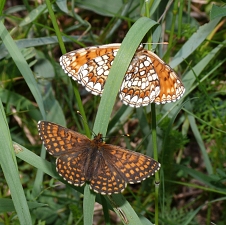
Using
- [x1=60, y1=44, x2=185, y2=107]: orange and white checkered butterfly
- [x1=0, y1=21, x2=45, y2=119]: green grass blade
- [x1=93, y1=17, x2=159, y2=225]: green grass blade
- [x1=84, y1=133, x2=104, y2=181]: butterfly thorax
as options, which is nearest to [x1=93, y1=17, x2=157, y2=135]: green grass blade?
[x1=93, y1=17, x2=159, y2=225]: green grass blade

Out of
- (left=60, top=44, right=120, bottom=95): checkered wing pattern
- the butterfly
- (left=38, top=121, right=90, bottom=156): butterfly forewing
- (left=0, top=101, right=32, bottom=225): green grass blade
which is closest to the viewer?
(left=0, top=101, right=32, bottom=225): green grass blade

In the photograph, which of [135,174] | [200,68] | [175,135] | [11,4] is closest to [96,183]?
[135,174]

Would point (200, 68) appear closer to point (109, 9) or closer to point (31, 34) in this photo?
point (109, 9)

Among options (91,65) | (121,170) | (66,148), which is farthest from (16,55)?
(121,170)

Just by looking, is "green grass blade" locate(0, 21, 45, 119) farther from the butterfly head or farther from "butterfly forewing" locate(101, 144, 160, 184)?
"butterfly forewing" locate(101, 144, 160, 184)

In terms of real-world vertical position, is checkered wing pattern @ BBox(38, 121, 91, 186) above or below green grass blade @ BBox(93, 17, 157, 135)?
below

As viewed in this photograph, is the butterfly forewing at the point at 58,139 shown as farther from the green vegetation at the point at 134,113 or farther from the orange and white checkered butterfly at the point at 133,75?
the orange and white checkered butterfly at the point at 133,75
